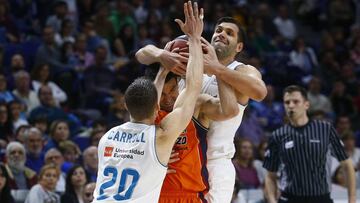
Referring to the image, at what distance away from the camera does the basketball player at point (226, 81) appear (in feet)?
20.3

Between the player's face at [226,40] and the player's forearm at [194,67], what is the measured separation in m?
0.66

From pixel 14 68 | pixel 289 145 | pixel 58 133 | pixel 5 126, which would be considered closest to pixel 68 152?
pixel 58 133

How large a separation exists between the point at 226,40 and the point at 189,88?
0.86m

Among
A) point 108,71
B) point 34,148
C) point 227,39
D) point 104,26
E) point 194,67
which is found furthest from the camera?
point 104,26

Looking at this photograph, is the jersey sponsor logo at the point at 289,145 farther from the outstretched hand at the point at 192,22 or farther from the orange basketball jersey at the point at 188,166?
the outstretched hand at the point at 192,22

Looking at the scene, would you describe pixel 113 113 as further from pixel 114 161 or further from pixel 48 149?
pixel 114 161

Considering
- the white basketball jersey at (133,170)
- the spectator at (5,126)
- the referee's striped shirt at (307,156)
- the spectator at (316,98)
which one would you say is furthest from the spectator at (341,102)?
the white basketball jersey at (133,170)

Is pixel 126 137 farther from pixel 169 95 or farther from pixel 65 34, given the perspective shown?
pixel 65 34

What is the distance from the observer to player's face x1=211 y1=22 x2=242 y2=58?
6.60 metres

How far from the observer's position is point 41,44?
45.0 feet

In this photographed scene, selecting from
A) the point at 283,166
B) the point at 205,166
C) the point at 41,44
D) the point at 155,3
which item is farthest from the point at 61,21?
the point at 205,166

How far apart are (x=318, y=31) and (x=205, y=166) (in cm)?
1281

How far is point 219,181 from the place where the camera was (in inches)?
256

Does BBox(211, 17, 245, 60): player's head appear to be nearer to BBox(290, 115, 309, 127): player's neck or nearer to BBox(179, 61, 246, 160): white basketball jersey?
BBox(179, 61, 246, 160): white basketball jersey
